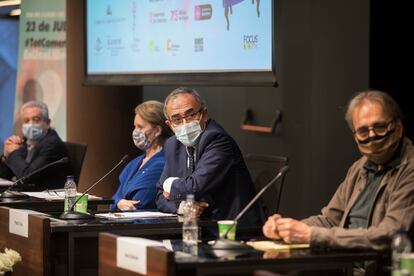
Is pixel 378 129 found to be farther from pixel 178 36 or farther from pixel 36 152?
pixel 36 152

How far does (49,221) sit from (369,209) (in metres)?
1.58

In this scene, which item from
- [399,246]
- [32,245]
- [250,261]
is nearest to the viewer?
[399,246]

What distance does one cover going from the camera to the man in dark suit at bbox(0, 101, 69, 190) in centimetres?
741

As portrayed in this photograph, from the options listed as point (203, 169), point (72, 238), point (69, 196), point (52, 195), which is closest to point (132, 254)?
point (72, 238)

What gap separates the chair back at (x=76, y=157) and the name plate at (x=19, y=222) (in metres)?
2.01

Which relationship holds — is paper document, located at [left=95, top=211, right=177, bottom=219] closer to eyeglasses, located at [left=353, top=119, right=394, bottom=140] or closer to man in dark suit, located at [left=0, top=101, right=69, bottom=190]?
eyeglasses, located at [left=353, top=119, right=394, bottom=140]

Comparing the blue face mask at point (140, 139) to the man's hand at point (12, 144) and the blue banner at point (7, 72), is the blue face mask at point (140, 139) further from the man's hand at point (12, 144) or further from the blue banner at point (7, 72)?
the blue banner at point (7, 72)

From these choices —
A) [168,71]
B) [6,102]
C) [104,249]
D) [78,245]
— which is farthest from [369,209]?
[6,102]

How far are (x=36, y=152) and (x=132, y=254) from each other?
3972 millimetres

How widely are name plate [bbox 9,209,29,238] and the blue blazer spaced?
38.2 inches

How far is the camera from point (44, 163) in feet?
24.8

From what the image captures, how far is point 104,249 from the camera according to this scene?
4.18 metres

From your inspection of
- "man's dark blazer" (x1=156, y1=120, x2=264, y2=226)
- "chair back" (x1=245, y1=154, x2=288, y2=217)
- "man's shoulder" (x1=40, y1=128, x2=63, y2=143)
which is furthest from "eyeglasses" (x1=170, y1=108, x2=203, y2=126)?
"man's shoulder" (x1=40, y1=128, x2=63, y2=143)

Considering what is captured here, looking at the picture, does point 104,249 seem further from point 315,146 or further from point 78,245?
point 315,146
